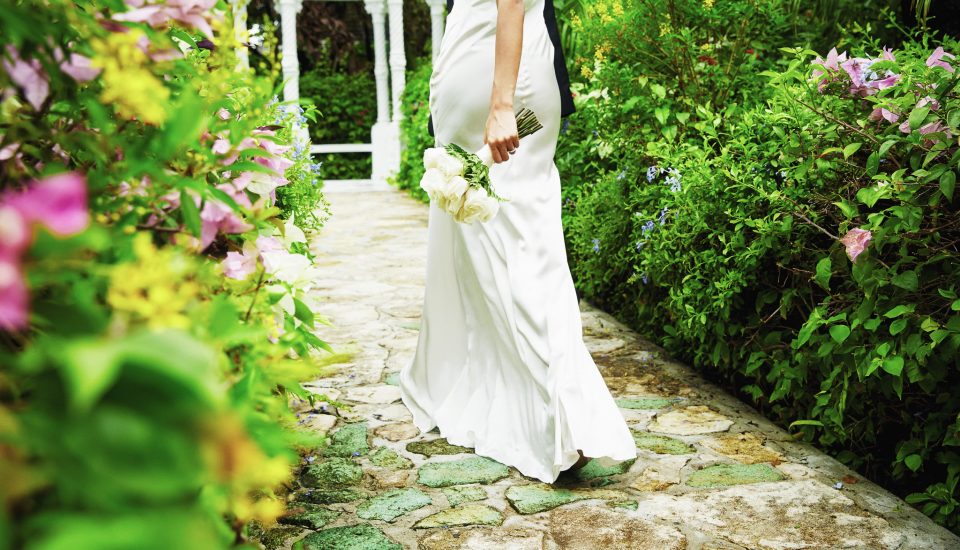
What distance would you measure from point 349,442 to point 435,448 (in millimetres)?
321

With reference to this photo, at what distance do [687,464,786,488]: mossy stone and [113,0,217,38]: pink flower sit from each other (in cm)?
210

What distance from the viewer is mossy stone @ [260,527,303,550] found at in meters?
2.18

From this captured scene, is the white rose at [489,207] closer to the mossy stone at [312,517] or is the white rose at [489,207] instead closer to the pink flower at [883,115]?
the mossy stone at [312,517]

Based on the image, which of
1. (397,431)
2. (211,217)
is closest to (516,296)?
(397,431)

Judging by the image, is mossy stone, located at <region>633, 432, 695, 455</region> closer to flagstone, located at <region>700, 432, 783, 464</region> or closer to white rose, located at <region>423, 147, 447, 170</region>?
flagstone, located at <region>700, 432, 783, 464</region>

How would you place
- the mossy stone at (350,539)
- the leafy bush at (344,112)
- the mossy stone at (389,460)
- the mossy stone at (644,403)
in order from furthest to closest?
1. the leafy bush at (344,112)
2. the mossy stone at (644,403)
3. the mossy stone at (389,460)
4. the mossy stone at (350,539)

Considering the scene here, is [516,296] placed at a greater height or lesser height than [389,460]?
greater

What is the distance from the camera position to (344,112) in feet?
53.3

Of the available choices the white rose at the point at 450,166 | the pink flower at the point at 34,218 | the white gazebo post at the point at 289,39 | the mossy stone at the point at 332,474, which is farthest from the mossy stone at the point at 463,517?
the white gazebo post at the point at 289,39

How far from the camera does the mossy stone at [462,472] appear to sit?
2609mm

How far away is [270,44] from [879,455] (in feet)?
8.02

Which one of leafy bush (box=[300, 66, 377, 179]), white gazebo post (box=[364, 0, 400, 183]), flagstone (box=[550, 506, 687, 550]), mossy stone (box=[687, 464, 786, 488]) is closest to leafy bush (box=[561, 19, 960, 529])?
mossy stone (box=[687, 464, 786, 488])

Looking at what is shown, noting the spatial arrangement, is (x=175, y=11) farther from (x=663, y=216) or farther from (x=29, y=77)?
(x=663, y=216)

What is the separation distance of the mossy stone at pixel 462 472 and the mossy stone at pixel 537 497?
0.12m
